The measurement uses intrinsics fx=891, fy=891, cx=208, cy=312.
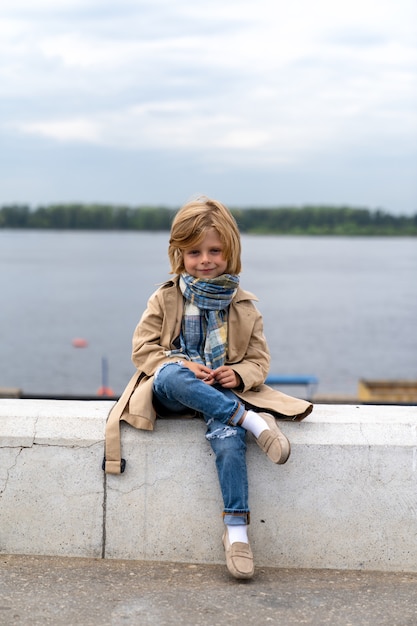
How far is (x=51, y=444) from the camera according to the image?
12.1 feet

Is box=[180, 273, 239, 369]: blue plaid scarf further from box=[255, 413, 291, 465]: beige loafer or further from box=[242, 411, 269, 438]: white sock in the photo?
box=[255, 413, 291, 465]: beige loafer

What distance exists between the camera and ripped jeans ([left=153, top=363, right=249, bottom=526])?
3541 millimetres

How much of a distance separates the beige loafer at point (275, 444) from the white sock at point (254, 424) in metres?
0.02

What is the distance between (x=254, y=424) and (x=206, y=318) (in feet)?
1.78

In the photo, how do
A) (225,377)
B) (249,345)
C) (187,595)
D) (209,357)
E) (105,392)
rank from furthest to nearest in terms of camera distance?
(105,392), (249,345), (209,357), (225,377), (187,595)

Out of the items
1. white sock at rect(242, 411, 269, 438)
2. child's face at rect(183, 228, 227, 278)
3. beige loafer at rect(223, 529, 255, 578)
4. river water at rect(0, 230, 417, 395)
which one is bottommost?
river water at rect(0, 230, 417, 395)

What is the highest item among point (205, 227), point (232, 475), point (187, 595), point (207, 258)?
point (205, 227)

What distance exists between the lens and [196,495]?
3672mm

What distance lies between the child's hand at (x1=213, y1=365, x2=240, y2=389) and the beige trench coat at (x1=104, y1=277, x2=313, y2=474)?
44 mm

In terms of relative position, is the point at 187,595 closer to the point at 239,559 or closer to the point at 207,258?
the point at 239,559

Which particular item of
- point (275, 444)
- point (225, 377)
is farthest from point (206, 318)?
point (275, 444)

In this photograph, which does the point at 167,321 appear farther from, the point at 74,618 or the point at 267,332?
the point at 267,332

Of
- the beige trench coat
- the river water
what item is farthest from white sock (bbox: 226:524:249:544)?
the river water

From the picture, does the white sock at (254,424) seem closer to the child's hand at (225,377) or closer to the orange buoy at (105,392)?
the child's hand at (225,377)
